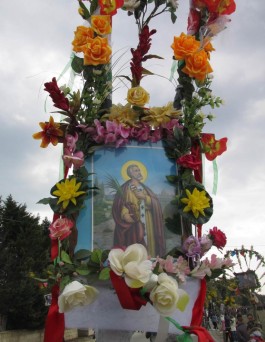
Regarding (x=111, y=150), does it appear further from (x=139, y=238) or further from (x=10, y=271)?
(x=10, y=271)

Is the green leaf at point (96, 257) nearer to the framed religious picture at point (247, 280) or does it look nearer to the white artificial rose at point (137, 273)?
the white artificial rose at point (137, 273)

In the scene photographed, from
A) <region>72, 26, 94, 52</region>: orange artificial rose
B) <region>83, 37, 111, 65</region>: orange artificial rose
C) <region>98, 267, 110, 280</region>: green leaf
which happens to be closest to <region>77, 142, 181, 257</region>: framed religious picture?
<region>98, 267, 110, 280</region>: green leaf

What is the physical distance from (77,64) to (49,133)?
660mm

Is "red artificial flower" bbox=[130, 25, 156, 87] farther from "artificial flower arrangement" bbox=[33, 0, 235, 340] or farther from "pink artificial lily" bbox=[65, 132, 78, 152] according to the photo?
"pink artificial lily" bbox=[65, 132, 78, 152]

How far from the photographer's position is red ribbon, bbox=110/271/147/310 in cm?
264

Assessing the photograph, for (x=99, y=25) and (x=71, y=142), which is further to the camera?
(x=99, y=25)

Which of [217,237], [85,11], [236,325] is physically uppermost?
[85,11]

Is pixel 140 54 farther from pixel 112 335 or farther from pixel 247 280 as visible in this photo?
pixel 247 280

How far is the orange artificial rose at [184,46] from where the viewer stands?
3.50m

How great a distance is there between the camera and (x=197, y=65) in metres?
3.49

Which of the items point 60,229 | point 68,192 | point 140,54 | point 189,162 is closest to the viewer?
point 60,229

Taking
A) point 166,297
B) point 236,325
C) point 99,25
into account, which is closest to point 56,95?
point 99,25

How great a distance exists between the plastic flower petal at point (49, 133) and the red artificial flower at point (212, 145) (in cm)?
117

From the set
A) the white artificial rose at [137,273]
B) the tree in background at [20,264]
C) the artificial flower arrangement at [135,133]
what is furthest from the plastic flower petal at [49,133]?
the tree in background at [20,264]
